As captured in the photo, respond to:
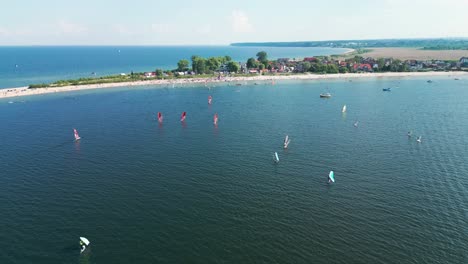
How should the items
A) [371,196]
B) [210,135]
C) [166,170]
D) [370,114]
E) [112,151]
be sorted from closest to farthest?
1. [371,196]
2. [166,170]
3. [112,151]
4. [210,135]
5. [370,114]

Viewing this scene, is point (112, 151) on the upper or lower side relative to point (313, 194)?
upper

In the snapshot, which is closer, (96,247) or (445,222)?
(96,247)

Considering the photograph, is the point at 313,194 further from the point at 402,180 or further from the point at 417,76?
the point at 417,76

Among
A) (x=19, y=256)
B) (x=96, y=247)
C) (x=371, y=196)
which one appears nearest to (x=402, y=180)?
(x=371, y=196)
